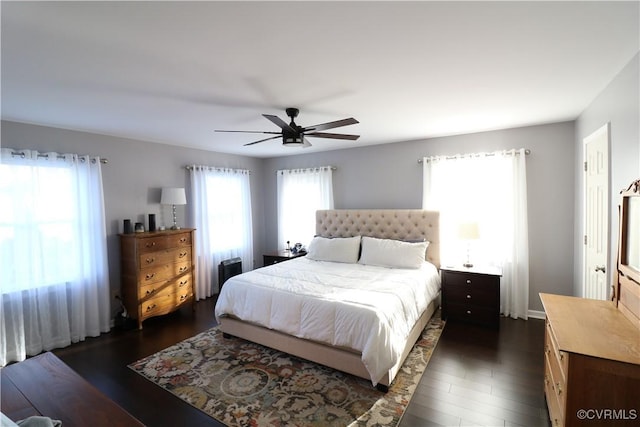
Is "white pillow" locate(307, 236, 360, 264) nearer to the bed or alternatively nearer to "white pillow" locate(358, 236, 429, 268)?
the bed

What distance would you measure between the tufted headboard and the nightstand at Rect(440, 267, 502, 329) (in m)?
0.39

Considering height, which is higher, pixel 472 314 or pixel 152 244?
pixel 152 244

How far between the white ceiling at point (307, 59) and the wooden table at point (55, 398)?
1728 mm

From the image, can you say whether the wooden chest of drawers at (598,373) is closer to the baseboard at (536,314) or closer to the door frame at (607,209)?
the door frame at (607,209)

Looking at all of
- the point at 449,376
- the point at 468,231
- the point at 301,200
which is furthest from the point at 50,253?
the point at 468,231

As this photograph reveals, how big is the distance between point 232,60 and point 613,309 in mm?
2950

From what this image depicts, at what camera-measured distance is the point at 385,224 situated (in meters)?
4.36

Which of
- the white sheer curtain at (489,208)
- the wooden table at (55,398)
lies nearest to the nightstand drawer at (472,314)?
the white sheer curtain at (489,208)

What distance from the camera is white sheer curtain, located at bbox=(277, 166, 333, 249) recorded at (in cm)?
510

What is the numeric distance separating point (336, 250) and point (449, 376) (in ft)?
6.98

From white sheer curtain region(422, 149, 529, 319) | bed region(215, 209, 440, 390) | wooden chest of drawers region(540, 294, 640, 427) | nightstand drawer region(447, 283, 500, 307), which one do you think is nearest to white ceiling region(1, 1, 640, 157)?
white sheer curtain region(422, 149, 529, 319)

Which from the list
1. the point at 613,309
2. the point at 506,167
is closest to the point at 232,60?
the point at 613,309

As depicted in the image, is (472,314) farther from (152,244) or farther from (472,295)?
(152,244)

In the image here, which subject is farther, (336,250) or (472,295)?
(336,250)
